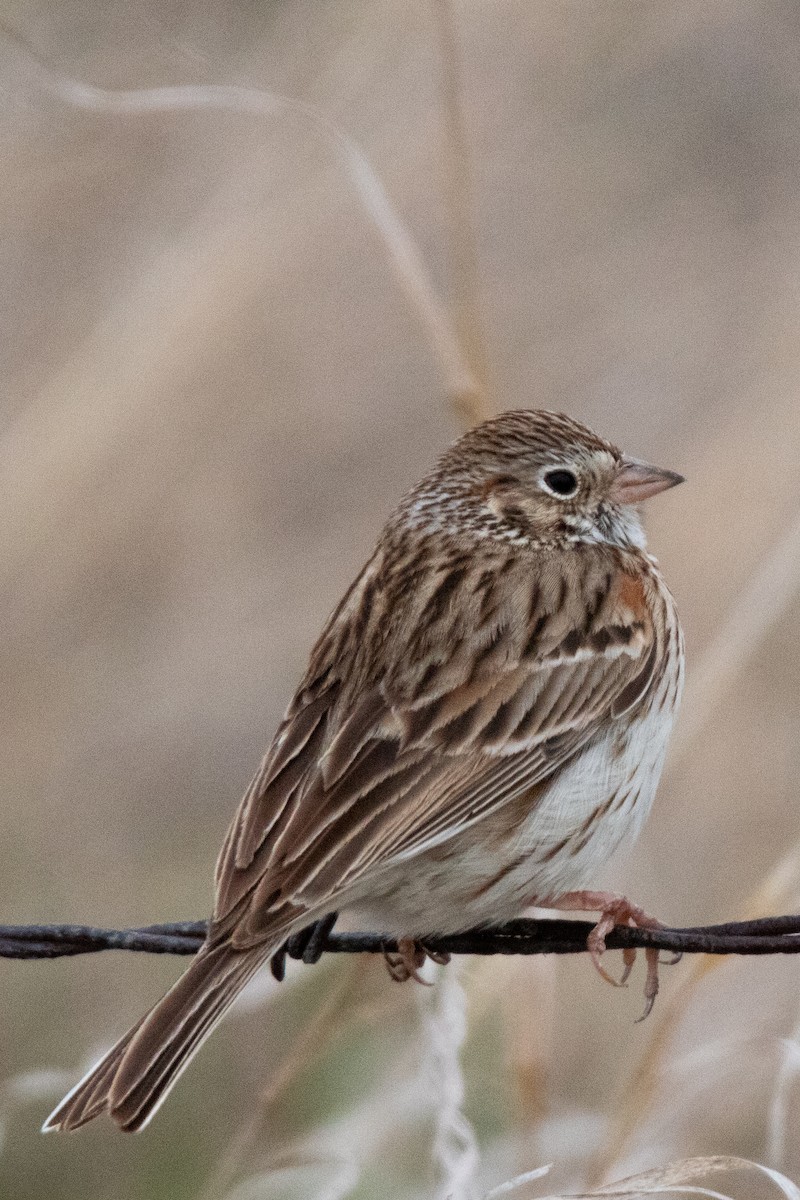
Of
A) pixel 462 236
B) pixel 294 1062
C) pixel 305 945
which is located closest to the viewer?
pixel 305 945

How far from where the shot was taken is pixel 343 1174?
13.4ft

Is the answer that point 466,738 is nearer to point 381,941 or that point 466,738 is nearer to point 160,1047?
point 381,941

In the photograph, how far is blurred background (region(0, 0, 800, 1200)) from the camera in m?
5.01

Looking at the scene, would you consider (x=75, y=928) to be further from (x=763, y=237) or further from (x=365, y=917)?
(x=763, y=237)

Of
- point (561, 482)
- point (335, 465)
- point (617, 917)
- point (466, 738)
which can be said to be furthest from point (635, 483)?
point (335, 465)

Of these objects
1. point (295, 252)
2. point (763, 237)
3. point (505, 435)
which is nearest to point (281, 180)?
point (295, 252)

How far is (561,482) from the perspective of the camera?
4375 millimetres

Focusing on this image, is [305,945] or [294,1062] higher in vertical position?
[305,945]

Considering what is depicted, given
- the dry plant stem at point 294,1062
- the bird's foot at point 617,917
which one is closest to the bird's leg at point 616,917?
the bird's foot at point 617,917

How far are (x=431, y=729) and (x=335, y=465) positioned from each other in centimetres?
453

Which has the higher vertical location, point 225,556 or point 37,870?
point 225,556

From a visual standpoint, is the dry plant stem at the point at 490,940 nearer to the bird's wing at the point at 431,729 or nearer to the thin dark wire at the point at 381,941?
the thin dark wire at the point at 381,941

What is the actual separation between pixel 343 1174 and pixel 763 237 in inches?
212

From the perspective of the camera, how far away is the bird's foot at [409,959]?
161 inches
